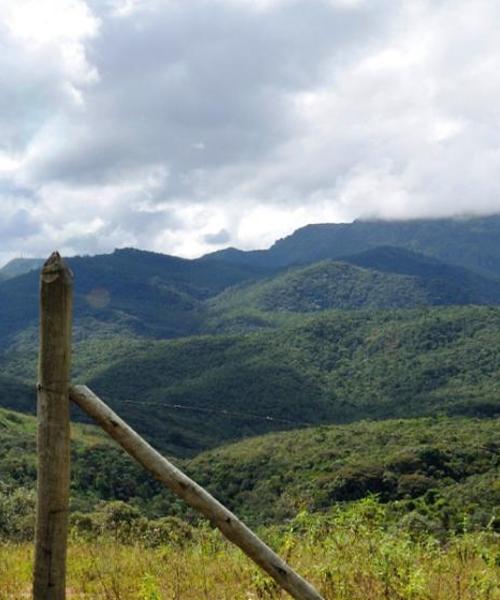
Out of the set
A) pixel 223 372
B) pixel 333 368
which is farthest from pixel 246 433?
pixel 333 368

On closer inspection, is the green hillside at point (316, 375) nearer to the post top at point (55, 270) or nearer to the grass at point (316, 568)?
the grass at point (316, 568)

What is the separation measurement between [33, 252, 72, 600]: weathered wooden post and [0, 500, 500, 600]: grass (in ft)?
3.11

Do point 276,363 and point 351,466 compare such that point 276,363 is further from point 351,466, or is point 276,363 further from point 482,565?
point 482,565

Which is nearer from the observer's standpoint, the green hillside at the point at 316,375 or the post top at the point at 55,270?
the post top at the point at 55,270

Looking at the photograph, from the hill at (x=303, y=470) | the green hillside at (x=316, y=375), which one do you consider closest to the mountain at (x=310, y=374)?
the green hillside at (x=316, y=375)

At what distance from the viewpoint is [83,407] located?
3834 millimetres

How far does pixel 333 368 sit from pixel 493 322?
4216 cm

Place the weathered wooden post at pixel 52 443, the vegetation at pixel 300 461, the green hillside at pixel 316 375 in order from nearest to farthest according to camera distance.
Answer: the weathered wooden post at pixel 52 443 → the vegetation at pixel 300 461 → the green hillside at pixel 316 375

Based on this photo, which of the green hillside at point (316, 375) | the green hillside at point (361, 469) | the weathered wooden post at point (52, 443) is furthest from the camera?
the green hillside at point (316, 375)

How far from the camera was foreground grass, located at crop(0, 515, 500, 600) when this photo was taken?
15.9ft

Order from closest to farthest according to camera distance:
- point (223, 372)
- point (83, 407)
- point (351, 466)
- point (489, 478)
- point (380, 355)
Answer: point (83, 407)
point (489, 478)
point (351, 466)
point (223, 372)
point (380, 355)

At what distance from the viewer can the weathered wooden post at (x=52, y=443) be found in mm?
3756

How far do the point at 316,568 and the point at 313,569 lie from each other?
0.74ft

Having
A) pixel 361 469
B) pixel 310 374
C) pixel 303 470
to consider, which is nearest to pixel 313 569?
pixel 361 469
